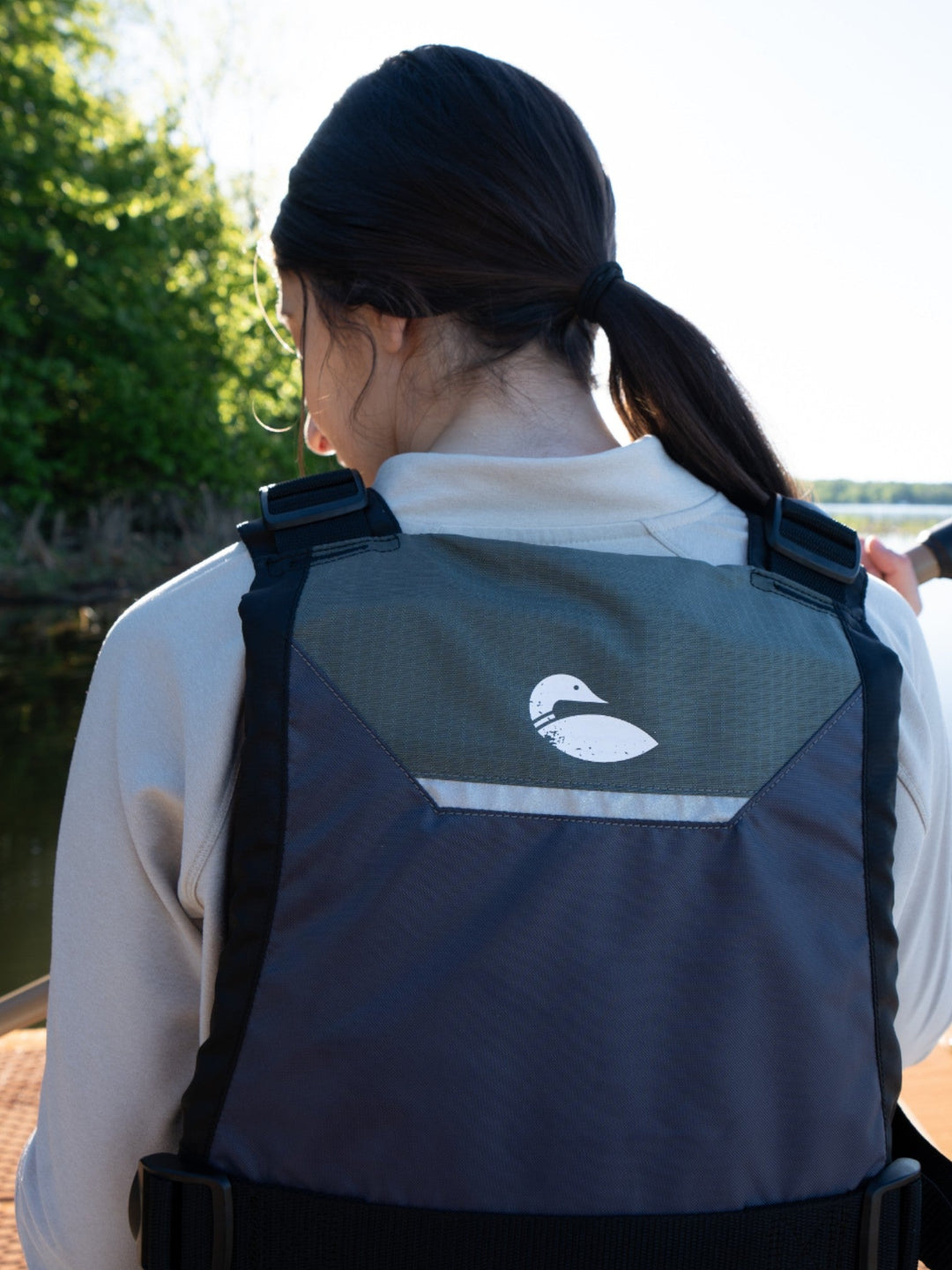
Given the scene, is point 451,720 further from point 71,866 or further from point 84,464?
point 84,464

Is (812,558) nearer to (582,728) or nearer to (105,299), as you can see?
(582,728)

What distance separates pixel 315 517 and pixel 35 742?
488 inches

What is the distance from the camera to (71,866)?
3.18 feet

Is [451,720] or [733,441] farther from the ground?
[733,441]

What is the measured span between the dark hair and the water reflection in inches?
268

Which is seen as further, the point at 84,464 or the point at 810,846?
the point at 84,464

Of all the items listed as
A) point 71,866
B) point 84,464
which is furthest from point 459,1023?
point 84,464

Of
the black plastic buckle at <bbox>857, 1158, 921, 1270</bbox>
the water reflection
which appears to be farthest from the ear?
the water reflection

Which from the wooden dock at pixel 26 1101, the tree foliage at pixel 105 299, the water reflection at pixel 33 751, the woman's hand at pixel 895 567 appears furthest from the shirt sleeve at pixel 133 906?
the tree foliage at pixel 105 299

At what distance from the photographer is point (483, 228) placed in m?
1.11

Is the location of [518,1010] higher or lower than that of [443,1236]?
higher

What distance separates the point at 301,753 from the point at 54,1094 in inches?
15.3

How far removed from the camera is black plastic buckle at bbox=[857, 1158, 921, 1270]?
3.08 ft

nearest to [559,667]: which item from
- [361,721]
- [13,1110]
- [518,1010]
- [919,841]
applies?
[361,721]
